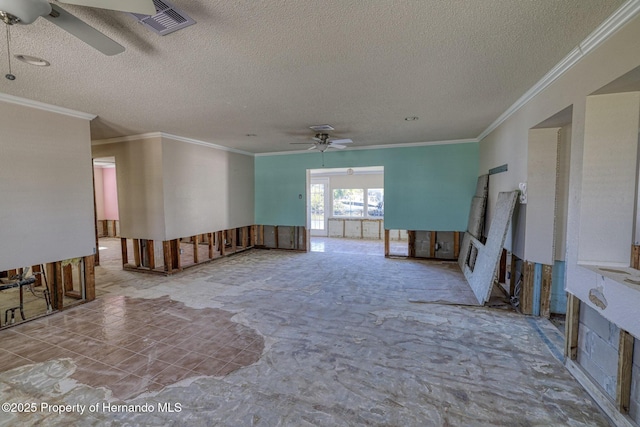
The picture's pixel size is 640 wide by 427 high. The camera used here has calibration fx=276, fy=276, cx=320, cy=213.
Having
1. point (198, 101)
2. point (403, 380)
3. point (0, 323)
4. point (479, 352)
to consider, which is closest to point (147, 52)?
point (198, 101)

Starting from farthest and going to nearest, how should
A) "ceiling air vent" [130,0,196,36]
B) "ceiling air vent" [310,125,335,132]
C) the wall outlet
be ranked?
"ceiling air vent" [310,125,335,132]
the wall outlet
"ceiling air vent" [130,0,196,36]

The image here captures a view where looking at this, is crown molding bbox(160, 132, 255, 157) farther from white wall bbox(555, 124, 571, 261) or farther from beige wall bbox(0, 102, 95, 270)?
white wall bbox(555, 124, 571, 261)

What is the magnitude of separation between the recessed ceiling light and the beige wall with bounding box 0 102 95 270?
1.50 m

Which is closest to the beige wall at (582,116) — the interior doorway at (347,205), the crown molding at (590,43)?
the crown molding at (590,43)

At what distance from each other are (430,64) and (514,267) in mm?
3092

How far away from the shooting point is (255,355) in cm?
270

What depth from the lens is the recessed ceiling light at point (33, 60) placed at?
2263mm

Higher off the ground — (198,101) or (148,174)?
(198,101)

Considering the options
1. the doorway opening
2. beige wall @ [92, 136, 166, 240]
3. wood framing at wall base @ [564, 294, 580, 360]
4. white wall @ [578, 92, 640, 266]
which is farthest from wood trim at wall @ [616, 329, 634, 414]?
the doorway opening

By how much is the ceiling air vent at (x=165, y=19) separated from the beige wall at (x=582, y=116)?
293 centimetres

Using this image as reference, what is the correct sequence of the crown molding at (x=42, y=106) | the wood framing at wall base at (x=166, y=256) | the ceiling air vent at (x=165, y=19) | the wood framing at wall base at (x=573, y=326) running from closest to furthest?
the ceiling air vent at (x=165, y=19) → the wood framing at wall base at (x=573, y=326) → the crown molding at (x=42, y=106) → the wood framing at wall base at (x=166, y=256)

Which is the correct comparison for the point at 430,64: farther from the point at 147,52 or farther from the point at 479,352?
the point at 479,352

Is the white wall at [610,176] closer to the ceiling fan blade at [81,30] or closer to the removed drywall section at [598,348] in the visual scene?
the removed drywall section at [598,348]

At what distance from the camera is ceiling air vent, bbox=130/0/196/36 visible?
1742 mm
